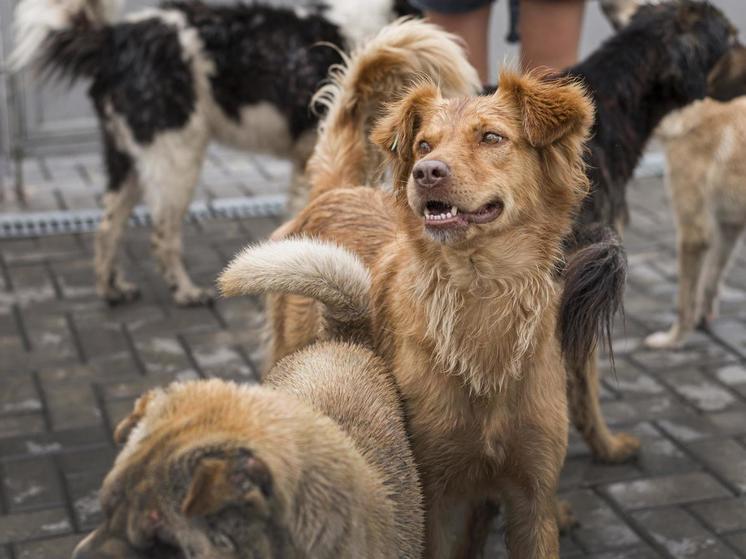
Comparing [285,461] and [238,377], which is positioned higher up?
[285,461]

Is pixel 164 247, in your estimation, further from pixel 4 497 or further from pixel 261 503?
pixel 261 503

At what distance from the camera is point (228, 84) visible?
5.57 meters

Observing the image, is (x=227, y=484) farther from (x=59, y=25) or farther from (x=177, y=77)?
(x=59, y=25)

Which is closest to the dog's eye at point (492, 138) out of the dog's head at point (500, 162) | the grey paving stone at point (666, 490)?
the dog's head at point (500, 162)

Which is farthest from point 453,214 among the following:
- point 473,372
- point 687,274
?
point 687,274

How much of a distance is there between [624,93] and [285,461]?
7.50 feet

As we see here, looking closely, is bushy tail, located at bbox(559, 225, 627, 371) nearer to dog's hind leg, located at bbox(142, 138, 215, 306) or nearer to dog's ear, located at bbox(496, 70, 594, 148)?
dog's ear, located at bbox(496, 70, 594, 148)

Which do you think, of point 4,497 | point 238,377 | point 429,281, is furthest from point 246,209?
point 429,281

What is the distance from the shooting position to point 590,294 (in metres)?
2.98

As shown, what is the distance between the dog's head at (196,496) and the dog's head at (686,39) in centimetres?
246

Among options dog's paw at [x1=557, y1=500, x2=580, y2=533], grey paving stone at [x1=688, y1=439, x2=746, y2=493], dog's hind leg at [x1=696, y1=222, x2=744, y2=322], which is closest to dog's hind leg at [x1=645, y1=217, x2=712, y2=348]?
dog's hind leg at [x1=696, y1=222, x2=744, y2=322]

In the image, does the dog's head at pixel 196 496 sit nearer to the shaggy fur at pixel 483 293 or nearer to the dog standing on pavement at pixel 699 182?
the shaggy fur at pixel 483 293

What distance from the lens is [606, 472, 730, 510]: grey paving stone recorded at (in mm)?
4008

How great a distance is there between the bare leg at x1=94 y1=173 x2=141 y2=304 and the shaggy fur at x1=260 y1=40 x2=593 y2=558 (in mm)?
2751
